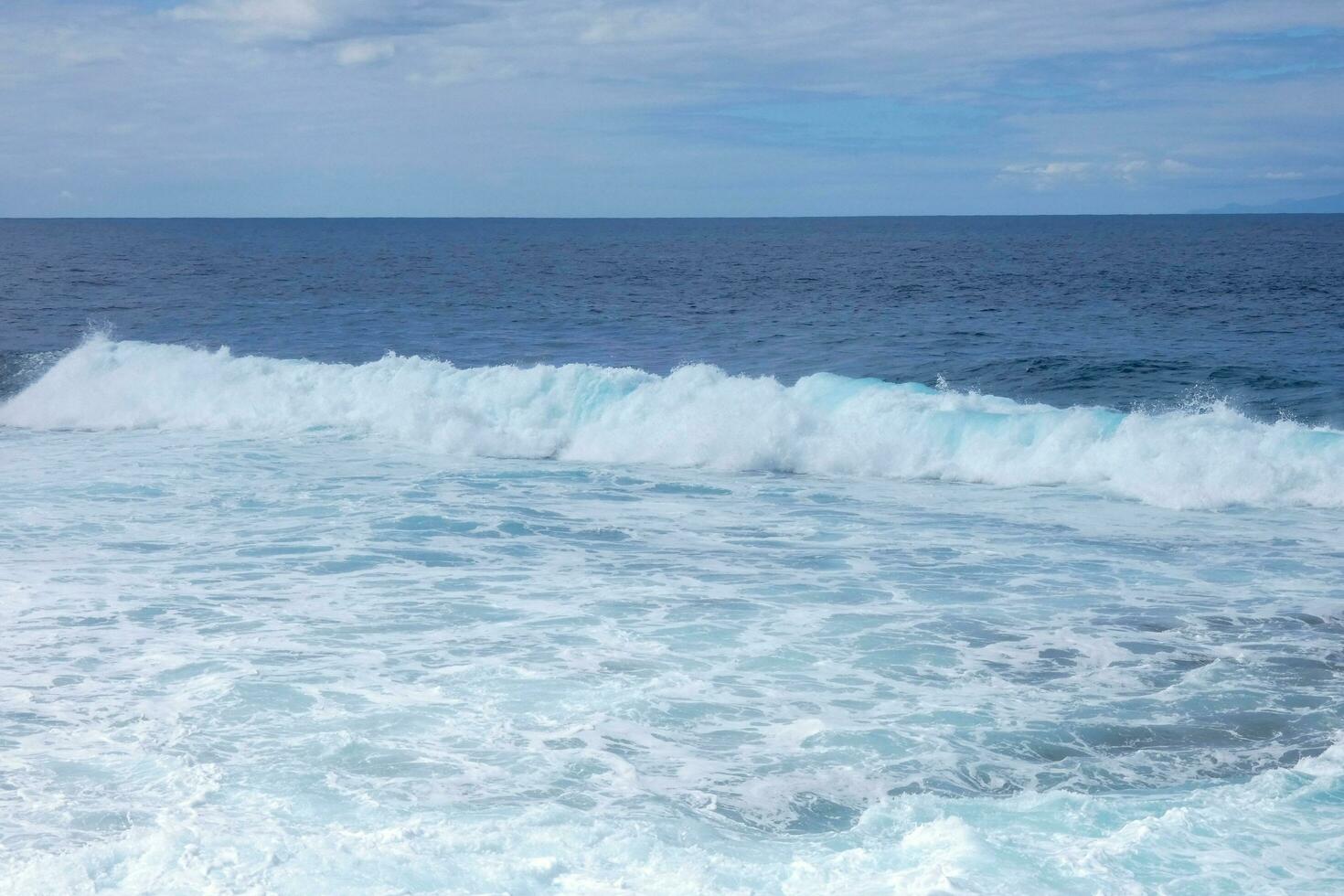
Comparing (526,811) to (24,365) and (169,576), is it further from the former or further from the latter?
(24,365)

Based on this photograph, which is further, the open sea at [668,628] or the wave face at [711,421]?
the wave face at [711,421]

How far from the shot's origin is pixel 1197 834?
254 inches

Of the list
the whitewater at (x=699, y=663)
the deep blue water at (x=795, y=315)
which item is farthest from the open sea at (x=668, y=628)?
the deep blue water at (x=795, y=315)

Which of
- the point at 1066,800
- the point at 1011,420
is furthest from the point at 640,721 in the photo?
the point at 1011,420

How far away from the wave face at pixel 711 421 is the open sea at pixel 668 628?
0.27 ft

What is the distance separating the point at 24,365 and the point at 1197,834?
2817 cm

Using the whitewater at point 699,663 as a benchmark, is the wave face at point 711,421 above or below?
above

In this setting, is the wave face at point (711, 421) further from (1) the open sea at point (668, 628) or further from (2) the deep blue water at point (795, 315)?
(2) the deep blue water at point (795, 315)

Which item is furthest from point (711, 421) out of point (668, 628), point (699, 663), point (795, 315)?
point (795, 315)

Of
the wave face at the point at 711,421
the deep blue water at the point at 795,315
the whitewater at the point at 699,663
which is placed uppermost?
the deep blue water at the point at 795,315

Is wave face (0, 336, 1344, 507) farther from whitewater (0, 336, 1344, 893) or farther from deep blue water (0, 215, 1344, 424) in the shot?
deep blue water (0, 215, 1344, 424)

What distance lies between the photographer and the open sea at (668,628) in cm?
642

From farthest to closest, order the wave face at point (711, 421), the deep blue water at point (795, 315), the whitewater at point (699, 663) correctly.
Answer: the deep blue water at point (795, 315)
the wave face at point (711, 421)
the whitewater at point (699, 663)

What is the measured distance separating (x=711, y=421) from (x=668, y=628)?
9.02 meters
